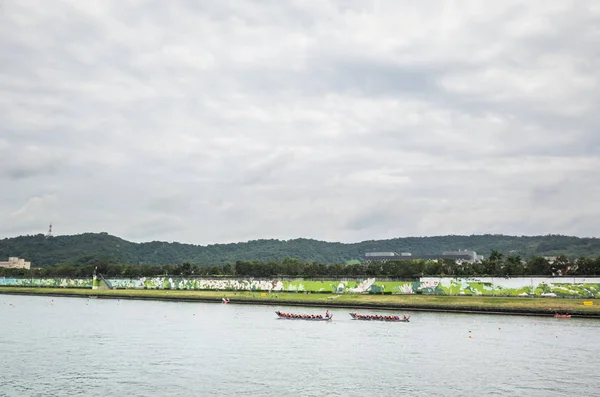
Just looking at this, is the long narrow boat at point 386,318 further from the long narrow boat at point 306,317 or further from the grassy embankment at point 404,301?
the grassy embankment at point 404,301

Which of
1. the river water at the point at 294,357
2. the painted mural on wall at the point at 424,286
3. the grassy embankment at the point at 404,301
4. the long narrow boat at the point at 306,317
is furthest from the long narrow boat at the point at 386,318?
the painted mural on wall at the point at 424,286

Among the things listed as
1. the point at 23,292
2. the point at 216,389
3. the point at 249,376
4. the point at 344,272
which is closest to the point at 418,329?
the point at 249,376

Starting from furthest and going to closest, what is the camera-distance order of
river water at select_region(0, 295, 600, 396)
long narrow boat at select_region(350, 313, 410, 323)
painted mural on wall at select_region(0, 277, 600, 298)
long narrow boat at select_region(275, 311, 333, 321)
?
painted mural on wall at select_region(0, 277, 600, 298)
long narrow boat at select_region(275, 311, 333, 321)
long narrow boat at select_region(350, 313, 410, 323)
river water at select_region(0, 295, 600, 396)

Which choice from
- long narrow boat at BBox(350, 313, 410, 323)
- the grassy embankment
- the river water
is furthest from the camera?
the grassy embankment

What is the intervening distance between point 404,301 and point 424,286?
40.1ft

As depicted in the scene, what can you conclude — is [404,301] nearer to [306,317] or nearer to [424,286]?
[424,286]

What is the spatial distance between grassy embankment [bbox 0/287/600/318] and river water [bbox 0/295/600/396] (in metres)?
13.7

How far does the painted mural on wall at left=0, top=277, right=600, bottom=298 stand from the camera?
116 meters

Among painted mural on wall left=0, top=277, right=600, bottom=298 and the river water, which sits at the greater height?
painted mural on wall left=0, top=277, right=600, bottom=298

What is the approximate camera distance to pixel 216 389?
42.0 metres

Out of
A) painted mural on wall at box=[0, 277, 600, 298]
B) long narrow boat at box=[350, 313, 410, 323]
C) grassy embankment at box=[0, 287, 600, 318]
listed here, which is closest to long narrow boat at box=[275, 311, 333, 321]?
long narrow boat at box=[350, 313, 410, 323]

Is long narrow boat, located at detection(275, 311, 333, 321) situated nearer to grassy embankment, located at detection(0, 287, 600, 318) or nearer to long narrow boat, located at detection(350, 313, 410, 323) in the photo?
long narrow boat, located at detection(350, 313, 410, 323)

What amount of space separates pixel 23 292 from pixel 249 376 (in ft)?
492

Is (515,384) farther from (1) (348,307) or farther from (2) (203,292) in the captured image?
(2) (203,292)
